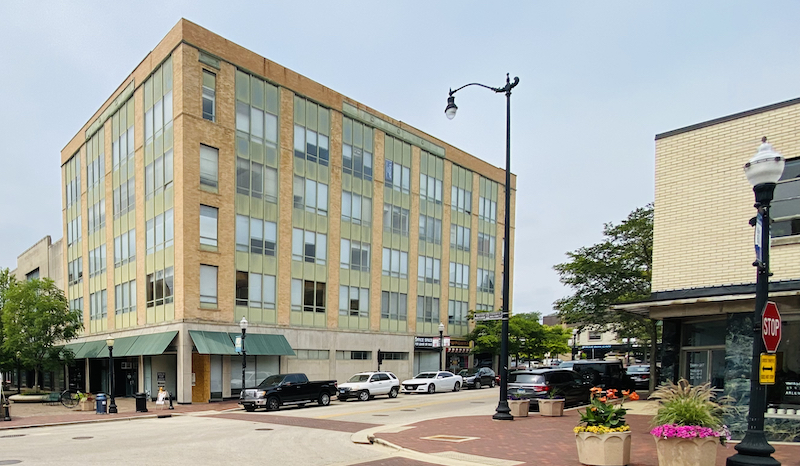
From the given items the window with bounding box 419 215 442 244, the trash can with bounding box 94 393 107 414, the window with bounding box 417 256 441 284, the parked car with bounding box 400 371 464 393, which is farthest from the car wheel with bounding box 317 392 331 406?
the window with bounding box 419 215 442 244

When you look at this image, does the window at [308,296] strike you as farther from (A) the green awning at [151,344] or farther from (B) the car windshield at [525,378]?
(B) the car windshield at [525,378]

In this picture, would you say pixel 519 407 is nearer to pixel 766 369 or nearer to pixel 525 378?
pixel 525 378

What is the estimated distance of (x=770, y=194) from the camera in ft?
29.4

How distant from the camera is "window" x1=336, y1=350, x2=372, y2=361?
139 ft

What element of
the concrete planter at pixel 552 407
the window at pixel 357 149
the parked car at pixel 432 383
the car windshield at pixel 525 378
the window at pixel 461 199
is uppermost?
the window at pixel 357 149

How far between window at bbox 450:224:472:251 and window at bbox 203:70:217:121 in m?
24.3

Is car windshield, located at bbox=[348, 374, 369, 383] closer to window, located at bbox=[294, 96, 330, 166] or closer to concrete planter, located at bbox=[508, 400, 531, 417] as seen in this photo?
concrete planter, located at bbox=[508, 400, 531, 417]

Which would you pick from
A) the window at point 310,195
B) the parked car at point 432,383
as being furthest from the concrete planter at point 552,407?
the window at point 310,195

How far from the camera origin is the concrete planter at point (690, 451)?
32.3 feet

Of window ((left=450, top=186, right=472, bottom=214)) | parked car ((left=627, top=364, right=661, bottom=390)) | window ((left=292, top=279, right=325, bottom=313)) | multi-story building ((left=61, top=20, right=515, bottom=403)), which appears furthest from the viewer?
Answer: window ((left=450, top=186, right=472, bottom=214))

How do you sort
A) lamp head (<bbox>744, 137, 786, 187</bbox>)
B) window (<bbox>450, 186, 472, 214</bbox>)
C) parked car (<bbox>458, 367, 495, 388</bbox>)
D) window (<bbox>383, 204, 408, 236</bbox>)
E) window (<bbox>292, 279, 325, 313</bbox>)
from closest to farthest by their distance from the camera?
1. lamp head (<bbox>744, 137, 786, 187</bbox>)
2. window (<bbox>292, 279, 325, 313</bbox>)
3. parked car (<bbox>458, 367, 495, 388</bbox>)
4. window (<bbox>383, 204, 408, 236</bbox>)
5. window (<bbox>450, 186, 472, 214</bbox>)

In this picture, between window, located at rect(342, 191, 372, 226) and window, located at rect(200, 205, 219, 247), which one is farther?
window, located at rect(342, 191, 372, 226)

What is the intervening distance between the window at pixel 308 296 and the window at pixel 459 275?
49.9 ft

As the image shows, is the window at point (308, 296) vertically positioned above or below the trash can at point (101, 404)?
above
